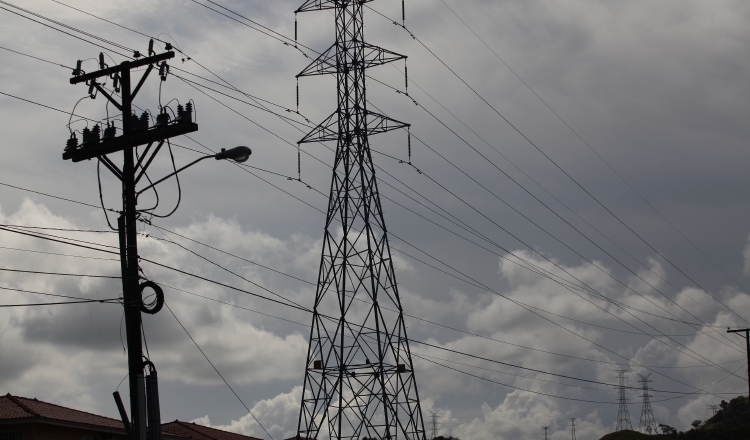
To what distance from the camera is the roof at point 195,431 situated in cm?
5316

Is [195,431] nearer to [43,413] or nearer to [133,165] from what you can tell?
[43,413]

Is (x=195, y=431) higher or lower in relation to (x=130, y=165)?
lower

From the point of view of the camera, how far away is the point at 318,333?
36000 mm

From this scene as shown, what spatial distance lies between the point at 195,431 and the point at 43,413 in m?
16.5

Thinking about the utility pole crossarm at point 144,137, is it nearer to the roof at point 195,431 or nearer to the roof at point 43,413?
the roof at point 43,413

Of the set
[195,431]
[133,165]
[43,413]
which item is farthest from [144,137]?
[195,431]

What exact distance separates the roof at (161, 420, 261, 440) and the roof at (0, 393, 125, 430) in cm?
828

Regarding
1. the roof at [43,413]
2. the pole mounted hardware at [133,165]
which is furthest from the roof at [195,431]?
the pole mounted hardware at [133,165]

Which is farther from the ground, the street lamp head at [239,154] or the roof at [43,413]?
the street lamp head at [239,154]

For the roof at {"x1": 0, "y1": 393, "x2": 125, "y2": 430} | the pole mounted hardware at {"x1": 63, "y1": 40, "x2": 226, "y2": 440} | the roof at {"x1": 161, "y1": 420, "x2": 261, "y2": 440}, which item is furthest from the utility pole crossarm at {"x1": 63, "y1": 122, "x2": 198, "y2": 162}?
the roof at {"x1": 161, "y1": 420, "x2": 261, "y2": 440}

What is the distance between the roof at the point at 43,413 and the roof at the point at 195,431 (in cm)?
828

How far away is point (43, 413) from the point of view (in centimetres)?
3934

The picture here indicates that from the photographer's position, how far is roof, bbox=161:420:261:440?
53.2 metres

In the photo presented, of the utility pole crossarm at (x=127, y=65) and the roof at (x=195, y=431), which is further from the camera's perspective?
the roof at (x=195, y=431)
